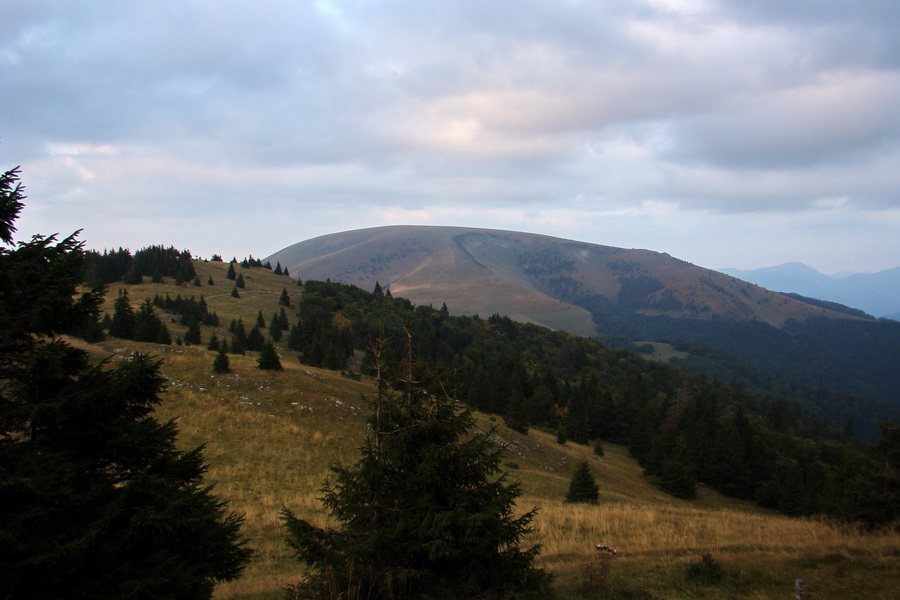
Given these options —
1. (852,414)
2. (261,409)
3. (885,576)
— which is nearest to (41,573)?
(885,576)

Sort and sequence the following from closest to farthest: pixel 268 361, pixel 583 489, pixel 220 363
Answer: pixel 583 489, pixel 220 363, pixel 268 361

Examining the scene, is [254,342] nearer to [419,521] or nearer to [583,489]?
[583,489]

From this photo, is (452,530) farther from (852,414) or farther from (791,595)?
(852,414)

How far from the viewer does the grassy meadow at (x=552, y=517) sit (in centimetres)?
778

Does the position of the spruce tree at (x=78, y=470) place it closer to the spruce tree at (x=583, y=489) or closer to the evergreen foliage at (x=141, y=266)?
the spruce tree at (x=583, y=489)

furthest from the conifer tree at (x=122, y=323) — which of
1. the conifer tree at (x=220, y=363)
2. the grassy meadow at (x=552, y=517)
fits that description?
→ the conifer tree at (x=220, y=363)

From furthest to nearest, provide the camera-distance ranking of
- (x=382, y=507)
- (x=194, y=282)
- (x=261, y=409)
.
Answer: (x=194, y=282) < (x=261, y=409) < (x=382, y=507)

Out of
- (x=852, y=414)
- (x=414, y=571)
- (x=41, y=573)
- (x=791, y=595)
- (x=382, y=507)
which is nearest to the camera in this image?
(x=41, y=573)

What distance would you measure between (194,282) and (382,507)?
8041cm

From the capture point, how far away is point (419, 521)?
20.0 feet

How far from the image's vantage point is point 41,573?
426 centimetres

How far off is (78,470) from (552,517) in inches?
522

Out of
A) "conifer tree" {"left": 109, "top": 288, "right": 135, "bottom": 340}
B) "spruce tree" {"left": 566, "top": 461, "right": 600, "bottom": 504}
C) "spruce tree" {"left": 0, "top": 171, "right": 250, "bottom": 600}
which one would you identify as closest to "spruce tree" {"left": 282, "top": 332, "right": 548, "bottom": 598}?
"spruce tree" {"left": 0, "top": 171, "right": 250, "bottom": 600}

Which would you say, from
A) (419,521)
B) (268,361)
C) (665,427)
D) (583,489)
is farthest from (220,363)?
(665,427)
